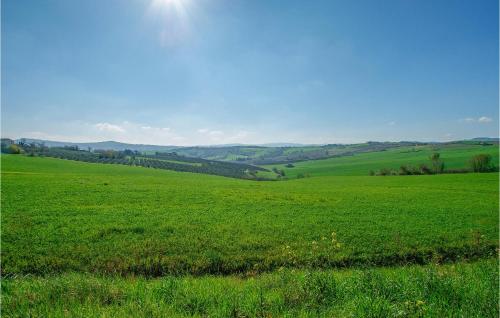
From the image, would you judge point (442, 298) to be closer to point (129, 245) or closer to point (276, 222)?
point (129, 245)

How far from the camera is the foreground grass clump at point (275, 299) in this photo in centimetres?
534

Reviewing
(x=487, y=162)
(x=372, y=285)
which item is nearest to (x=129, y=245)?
(x=372, y=285)

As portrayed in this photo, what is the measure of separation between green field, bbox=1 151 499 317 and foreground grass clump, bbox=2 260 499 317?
0.03m

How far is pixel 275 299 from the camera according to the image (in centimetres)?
616

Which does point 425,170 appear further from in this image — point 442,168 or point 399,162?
point 399,162

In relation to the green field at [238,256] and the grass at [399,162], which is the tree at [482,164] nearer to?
the grass at [399,162]

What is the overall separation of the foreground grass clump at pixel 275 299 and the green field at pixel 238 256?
34mm

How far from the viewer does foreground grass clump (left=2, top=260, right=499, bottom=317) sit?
5336 millimetres

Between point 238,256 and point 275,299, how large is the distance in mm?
7252

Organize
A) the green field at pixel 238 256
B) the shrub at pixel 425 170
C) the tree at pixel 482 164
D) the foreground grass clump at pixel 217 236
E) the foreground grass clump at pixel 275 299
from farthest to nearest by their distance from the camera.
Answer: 1. the shrub at pixel 425 170
2. the tree at pixel 482 164
3. the foreground grass clump at pixel 217 236
4. the green field at pixel 238 256
5. the foreground grass clump at pixel 275 299

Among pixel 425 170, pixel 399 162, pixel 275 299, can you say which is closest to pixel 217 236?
pixel 275 299

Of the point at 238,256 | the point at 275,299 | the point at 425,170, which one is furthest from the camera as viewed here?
the point at 425,170

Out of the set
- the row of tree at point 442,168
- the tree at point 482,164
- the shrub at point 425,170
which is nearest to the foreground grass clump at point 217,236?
the row of tree at point 442,168

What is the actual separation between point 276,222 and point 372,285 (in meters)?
14.4
